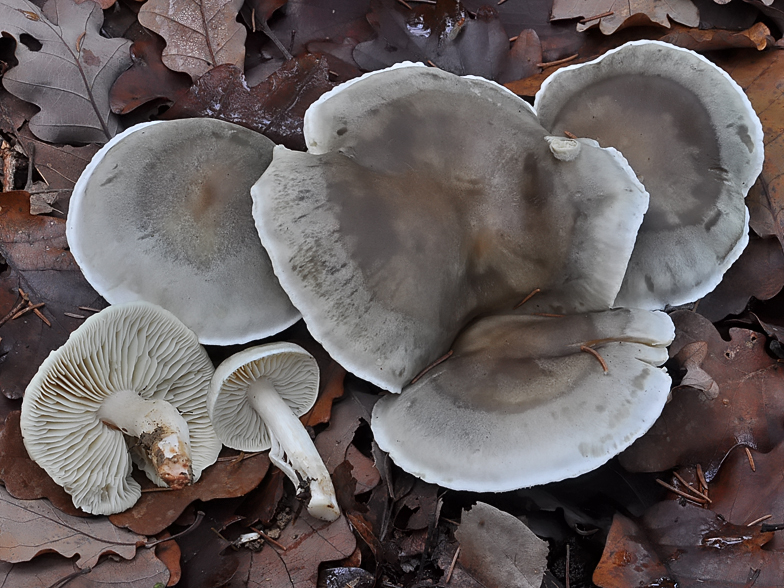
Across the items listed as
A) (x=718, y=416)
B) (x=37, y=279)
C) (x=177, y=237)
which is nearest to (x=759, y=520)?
(x=718, y=416)

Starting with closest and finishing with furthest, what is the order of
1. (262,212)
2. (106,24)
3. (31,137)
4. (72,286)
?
(262,212) < (72,286) < (31,137) < (106,24)

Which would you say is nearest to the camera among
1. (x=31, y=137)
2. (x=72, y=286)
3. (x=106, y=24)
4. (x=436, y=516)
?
(x=436, y=516)

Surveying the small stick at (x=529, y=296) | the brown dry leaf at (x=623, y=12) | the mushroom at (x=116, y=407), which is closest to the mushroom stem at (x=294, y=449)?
the mushroom at (x=116, y=407)

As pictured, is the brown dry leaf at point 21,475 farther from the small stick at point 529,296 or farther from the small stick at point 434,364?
the small stick at point 529,296

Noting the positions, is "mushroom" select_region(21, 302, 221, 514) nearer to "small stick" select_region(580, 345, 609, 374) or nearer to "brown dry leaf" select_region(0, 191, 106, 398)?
"brown dry leaf" select_region(0, 191, 106, 398)

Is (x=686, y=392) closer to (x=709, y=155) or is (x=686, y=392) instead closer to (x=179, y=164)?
(x=709, y=155)

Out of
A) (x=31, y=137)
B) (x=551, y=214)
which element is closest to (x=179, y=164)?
(x=31, y=137)

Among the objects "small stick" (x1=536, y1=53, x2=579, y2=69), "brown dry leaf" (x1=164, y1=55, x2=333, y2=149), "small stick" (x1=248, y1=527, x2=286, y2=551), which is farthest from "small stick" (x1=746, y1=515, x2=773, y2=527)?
"brown dry leaf" (x1=164, y1=55, x2=333, y2=149)
